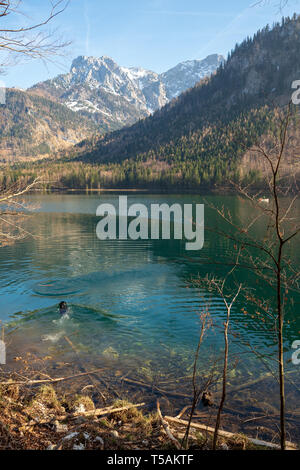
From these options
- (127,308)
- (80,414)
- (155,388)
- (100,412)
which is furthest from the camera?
(127,308)

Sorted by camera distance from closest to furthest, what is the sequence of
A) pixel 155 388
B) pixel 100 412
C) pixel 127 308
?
pixel 100 412, pixel 155 388, pixel 127 308

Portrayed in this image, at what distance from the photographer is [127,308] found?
18.9 meters

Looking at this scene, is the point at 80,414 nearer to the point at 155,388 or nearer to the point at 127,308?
the point at 155,388

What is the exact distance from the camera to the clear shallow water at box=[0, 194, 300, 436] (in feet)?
41.6

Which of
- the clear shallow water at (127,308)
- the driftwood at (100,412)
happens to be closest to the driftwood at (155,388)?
the clear shallow water at (127,308)

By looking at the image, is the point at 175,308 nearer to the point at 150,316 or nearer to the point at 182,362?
the point at 150,316

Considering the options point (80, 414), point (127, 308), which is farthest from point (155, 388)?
point (127, 308)

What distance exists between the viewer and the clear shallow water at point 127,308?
12694 mm

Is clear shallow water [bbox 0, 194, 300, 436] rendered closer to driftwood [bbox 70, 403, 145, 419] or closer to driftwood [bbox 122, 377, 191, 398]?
driftwood [bbox 122, 377, 191, 398]

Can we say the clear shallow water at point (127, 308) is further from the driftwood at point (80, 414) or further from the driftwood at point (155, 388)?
the driftwood at point (80, 414)

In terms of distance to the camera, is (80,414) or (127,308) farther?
(127,308)

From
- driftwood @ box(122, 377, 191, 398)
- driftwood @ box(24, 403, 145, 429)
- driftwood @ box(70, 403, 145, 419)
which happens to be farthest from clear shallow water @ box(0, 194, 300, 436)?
driftwood @ box(24, 403, 145, 429)

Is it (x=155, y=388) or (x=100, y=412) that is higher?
(x=100, y=412)
